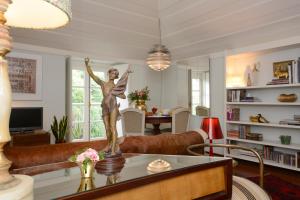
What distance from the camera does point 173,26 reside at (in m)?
4.56

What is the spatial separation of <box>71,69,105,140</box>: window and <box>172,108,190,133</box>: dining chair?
6.67ft

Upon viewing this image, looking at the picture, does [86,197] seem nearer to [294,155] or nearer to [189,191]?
[189,191]

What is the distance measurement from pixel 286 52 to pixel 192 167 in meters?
3.72

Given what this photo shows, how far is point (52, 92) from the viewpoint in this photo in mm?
4578

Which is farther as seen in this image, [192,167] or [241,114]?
[241,114]

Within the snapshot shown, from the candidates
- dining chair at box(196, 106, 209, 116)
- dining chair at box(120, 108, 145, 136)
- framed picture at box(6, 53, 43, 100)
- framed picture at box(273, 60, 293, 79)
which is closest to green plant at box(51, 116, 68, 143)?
framed picture at box(6, 53, 43, 100)

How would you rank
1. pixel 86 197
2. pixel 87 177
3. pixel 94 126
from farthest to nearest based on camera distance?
pixel 94 126 → pixel 87 177 → pixel 86 197

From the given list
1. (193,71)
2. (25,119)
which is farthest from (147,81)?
(25,119)

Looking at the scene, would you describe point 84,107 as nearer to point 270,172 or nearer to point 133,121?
point 133,121

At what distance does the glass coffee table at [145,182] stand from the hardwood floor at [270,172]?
2.58 meters

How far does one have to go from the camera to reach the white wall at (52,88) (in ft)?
14.6

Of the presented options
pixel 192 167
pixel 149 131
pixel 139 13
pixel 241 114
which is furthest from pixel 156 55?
pixel 192 167

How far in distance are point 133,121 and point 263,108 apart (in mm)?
2458

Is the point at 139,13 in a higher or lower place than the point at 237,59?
higher
